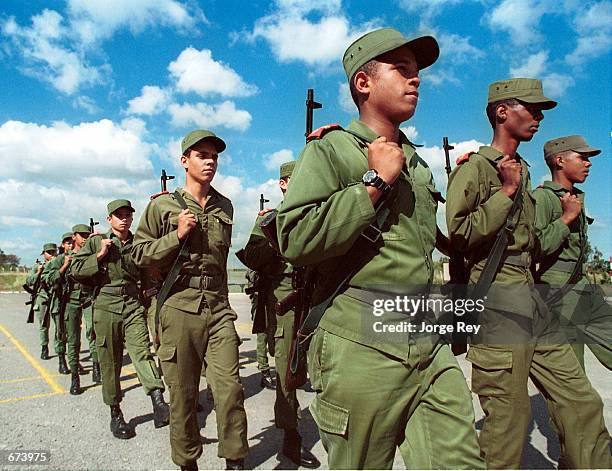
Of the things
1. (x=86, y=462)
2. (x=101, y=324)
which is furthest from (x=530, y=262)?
(x=101, y=324)

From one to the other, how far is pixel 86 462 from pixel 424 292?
3.46 meters

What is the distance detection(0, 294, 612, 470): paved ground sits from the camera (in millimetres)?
4188

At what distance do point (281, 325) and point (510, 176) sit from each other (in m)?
2.41

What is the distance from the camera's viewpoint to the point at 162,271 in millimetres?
4031

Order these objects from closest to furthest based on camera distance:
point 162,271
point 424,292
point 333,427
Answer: point 333,427
point 424,292
point 162,271

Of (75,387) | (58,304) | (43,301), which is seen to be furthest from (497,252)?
(43,301)

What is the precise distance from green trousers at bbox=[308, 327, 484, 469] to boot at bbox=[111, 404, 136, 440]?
137 inches

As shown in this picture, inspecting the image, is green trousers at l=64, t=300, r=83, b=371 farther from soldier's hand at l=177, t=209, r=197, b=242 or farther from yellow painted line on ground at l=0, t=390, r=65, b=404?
soldier's hand at l=177, t=209, r=197, b=242

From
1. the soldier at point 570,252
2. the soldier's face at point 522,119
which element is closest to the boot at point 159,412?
the soldier at point 570,252

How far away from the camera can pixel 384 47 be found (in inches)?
85.0

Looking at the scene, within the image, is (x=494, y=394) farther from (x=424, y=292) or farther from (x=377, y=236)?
(x=377, y=236)

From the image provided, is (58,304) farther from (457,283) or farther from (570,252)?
(570,252)

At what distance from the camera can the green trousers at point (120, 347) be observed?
5.30 meters

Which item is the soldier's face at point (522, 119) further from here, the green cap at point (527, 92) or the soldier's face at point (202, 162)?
the soldier's face at point (202, 162)
